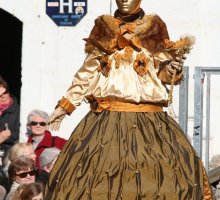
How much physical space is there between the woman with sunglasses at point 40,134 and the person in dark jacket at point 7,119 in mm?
281

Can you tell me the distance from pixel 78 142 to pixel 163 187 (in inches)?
26.7

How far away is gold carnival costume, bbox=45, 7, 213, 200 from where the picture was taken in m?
9.08

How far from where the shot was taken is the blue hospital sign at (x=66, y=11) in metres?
12.5

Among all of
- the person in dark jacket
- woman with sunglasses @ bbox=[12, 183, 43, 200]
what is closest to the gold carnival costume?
woman with sunglasses @ bbox=[12, 183, 43, 200]

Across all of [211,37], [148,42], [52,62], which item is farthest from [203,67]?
[148,42]

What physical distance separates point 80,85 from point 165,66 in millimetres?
598

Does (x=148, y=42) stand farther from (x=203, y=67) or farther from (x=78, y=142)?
(x=203, y=67)

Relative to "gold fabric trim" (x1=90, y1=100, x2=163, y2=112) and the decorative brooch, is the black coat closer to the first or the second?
"gold fabric trim" (x1=90, y1=100, x2=163, y2=112)

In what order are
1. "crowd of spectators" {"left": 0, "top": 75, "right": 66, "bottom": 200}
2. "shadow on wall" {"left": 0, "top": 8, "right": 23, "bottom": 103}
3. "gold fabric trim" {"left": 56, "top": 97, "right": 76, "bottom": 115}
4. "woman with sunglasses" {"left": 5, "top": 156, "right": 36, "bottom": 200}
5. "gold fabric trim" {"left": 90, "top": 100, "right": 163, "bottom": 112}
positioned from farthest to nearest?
1. "shadow on wall" {"left": 0, "top": 8, "right": 23, "bottom": 103}
2. "woman with sunglasses" {"left": 5, "top": 156, "right": 36, "bottom": 200}
3. "crowd of spectators" {"left": 0, "top": 75, "right": 66, "bottom": 200}
4. "gold fabric trim" {"left": 56, "top": 97, "right": 76, "bottom": 115}
5. "gold fabric trim" {"left": 90, "top": 100, "right": 163, "bottom": 112}

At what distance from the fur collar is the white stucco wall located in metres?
2.84

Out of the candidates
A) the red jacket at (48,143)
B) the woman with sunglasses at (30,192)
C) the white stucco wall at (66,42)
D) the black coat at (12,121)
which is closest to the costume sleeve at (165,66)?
the woman with sunglasses at (30,192)

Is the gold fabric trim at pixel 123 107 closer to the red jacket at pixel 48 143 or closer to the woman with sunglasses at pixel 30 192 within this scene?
the woman with sunglasses at pixel 30 192

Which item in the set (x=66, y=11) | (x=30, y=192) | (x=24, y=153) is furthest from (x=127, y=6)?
(x=66, y=11)

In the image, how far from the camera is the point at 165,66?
9.44m
